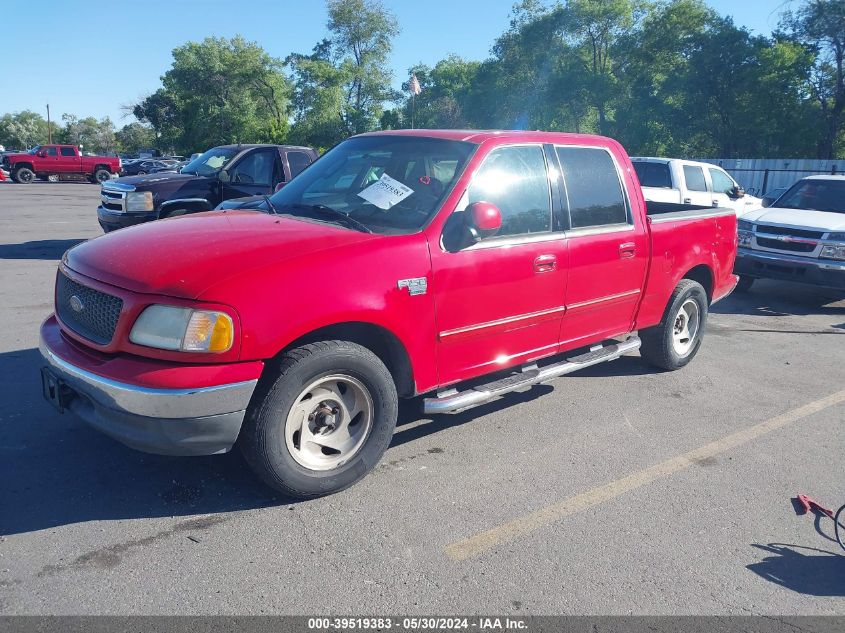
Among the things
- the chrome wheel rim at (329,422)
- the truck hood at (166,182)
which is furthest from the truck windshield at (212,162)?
the chrome wheel rim at (329,422)

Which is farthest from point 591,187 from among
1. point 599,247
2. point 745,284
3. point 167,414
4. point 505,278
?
point 745,284

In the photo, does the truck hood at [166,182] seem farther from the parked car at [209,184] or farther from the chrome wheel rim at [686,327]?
the chrome wheel rim at [686,327]

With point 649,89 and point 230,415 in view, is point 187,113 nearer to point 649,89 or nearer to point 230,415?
point 649,89

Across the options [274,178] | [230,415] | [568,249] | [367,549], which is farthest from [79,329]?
[274,178]

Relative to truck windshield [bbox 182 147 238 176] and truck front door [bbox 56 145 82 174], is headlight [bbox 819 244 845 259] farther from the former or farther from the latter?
truck front door [bbox 56 145 82 174]

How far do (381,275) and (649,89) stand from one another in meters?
42.4

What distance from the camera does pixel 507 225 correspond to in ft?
14.0

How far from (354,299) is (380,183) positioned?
1161 millimetres

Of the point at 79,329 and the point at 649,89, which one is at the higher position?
the point at 649,89

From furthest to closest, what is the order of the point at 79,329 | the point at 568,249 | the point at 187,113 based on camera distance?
the point at 187,113 < the point at 568,249 < the point at 79,329

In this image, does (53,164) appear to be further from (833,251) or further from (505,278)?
(505,278)

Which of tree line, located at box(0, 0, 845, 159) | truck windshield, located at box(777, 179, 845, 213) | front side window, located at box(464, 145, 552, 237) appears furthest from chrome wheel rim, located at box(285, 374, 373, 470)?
tree line, located at box(0, 0, 845, 159)

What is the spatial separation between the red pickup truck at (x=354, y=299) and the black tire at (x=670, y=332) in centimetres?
49

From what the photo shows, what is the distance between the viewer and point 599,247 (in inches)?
190
